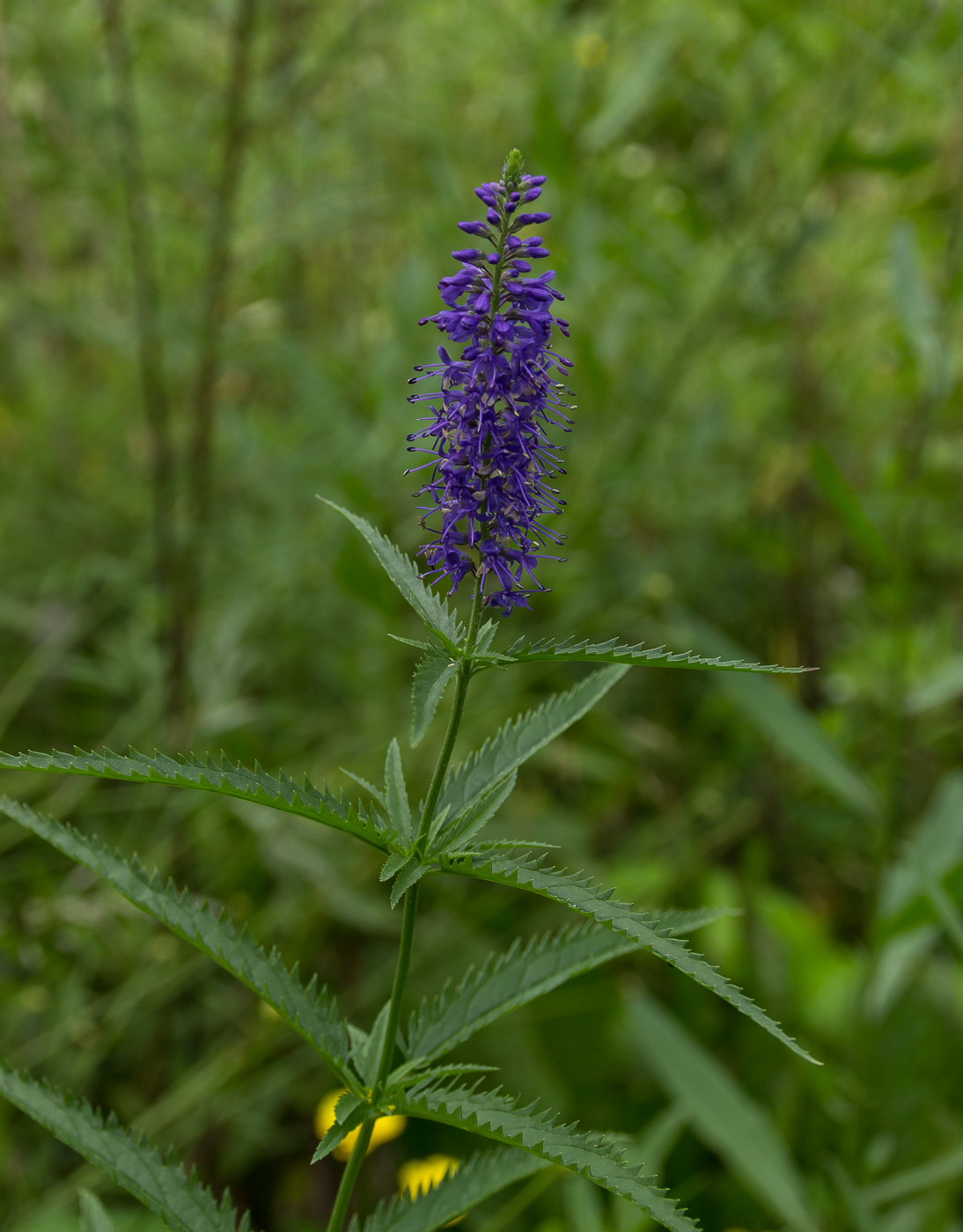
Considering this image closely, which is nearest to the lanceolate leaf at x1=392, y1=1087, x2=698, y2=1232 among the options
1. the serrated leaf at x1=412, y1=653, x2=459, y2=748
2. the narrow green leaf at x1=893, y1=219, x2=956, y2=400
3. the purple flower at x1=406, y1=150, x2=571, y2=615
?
the serrated leaf at x1=412, y1=653, x2=459, y2=748

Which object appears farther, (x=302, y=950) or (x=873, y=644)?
(x=873, y=644)

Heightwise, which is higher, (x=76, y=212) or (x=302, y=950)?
(x=76, y=212)

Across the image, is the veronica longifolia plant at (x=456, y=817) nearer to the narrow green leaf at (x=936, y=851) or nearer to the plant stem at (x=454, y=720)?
the plant stem at (x=454, y=720)

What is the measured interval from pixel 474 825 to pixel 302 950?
1836mm

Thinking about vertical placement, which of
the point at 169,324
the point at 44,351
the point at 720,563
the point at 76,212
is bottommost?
the point at 720,563

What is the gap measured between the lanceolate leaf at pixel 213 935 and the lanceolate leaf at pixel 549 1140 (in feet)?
0.35

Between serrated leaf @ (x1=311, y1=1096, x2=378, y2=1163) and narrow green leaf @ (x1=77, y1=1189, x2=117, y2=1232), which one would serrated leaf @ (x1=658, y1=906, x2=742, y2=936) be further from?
narrow green leaf @ (x1=77, y1=1189, x2=117, y2=1232)

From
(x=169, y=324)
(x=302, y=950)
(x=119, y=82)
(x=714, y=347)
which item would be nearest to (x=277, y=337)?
(x=169, y=324)

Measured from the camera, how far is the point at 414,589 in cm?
99

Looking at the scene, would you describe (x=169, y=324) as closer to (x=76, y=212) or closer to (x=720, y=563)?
(x=720, y=563)

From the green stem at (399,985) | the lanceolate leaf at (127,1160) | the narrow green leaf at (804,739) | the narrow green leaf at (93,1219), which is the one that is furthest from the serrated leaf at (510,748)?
the narrow green leaf at (804,739)

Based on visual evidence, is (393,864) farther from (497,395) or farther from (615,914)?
(497,395)

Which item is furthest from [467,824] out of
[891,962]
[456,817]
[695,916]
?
[891,962]

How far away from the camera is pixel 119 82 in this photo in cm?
237
